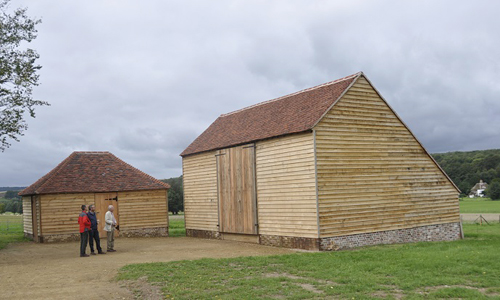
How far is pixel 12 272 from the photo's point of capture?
1485 centimetres

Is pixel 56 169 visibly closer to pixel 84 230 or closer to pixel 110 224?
pixel 110 224

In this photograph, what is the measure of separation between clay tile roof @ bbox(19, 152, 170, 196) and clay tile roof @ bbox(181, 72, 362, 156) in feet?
12.2

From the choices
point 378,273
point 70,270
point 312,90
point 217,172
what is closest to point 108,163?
point 217,172

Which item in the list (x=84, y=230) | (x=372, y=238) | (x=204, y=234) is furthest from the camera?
(x=204, y=234)

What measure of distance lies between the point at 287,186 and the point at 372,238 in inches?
155

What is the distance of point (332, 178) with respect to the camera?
18.7 m

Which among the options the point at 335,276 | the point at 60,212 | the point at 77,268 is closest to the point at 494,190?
the point at 60,212

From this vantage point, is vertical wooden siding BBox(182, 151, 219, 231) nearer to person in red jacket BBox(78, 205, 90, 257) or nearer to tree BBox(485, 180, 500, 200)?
person in red jacket BBox(78, 205, 90, 257)

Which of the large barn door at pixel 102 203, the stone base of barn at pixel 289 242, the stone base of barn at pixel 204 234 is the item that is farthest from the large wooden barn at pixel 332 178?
the large barn door at pixel 102 203

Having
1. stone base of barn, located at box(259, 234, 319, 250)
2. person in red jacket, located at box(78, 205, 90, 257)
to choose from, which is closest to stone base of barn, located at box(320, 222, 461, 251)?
stone base of barn, located at box(259, 234, 319, 250)

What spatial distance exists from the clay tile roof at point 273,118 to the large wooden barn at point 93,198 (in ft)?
12.8

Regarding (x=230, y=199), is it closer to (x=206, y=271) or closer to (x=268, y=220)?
(x=268, y=220)

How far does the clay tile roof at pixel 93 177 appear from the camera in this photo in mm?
27250

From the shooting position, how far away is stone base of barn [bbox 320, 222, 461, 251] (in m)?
18.4
